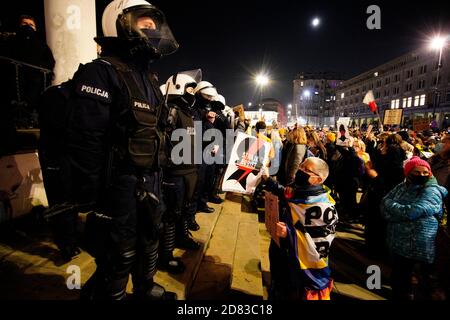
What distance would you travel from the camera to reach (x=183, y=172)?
3.43 m

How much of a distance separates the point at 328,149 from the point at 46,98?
7.96m

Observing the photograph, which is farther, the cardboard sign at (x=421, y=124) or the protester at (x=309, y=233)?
the cardboard sign at (x=421, y=124)

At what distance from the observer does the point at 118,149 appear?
1954 millimetres

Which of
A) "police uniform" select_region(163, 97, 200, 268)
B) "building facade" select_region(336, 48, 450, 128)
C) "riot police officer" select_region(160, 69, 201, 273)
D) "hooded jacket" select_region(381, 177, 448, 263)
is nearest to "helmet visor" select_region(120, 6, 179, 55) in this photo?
"riot police officer" select_region(160, 69, 201, 273)

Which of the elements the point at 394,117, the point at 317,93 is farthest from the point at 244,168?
the point at 317,93

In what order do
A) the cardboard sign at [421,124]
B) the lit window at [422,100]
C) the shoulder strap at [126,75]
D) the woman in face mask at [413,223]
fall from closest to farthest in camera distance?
the shoulder strap at [126,75] < the woman in face mask at [413,223] < the cardboard sign at [421,124] < the lit window at [422,100]

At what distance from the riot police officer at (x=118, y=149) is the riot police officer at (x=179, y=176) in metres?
0.78

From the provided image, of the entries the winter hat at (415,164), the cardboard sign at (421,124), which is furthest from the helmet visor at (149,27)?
the cardboard sign at (421,124)

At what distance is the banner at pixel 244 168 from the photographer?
401 cm

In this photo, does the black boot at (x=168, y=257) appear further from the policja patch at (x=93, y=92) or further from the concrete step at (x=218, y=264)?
the policja patch at (x=93, y=92)

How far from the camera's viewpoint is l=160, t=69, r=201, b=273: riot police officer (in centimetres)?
326

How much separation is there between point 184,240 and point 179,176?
1172mm
